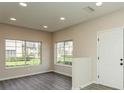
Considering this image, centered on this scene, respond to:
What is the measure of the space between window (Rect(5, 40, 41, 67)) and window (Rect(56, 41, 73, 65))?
123cm

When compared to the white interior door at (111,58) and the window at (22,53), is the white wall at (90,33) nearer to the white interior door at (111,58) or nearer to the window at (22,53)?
the white interior door at (111,58)

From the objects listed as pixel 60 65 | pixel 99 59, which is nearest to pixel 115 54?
pixel 99 59

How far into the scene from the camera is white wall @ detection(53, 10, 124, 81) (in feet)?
10.8

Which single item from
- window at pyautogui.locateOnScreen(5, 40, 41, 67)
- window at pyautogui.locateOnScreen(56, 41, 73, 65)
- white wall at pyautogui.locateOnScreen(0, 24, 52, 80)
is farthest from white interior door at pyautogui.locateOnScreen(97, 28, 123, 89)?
window at pyautogui.locateOnScreen(5, 40, 41, 67)

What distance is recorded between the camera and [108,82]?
3445 millimetres

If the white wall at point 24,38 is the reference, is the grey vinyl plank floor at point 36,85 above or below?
below

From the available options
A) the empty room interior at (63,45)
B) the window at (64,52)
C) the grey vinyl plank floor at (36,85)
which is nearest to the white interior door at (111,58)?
the empty room interior at (63,45)

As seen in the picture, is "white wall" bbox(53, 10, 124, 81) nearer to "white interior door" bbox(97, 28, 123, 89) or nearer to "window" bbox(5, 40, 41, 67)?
"white interior door" bbox(97, 28, 123, 89)

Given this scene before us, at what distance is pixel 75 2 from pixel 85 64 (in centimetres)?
223

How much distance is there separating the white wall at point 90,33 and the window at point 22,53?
2091mm

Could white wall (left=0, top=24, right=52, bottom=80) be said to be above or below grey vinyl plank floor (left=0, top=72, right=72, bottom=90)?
above

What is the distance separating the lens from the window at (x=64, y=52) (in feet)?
17.4

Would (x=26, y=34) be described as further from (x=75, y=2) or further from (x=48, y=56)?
(x=75, y=2)

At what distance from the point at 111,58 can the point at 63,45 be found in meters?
3.03
